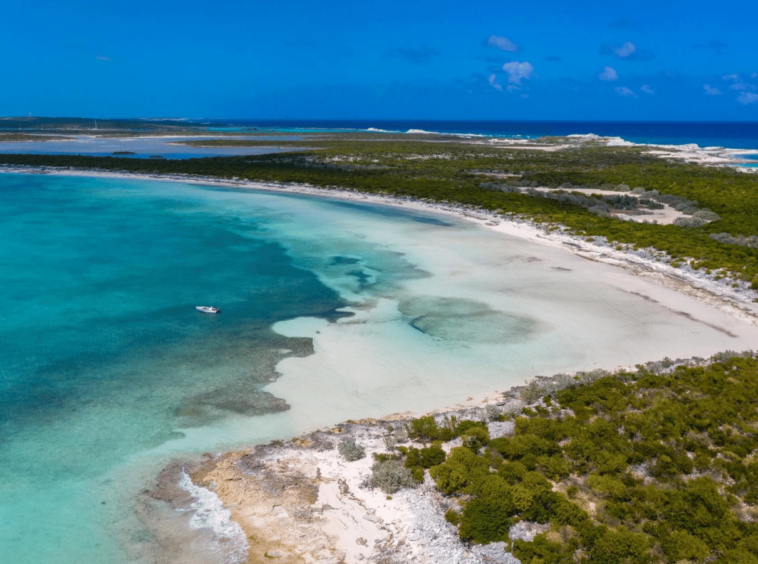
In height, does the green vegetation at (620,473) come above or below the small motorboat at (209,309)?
above

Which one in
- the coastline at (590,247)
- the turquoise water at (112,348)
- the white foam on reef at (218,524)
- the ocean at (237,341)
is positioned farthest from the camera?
the coastline at (590,247)

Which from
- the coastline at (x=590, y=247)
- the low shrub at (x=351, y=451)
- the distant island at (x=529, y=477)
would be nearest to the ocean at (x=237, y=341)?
the distant island at (x=529, y=477)

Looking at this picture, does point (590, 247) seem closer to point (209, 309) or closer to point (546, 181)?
point (209, 309)

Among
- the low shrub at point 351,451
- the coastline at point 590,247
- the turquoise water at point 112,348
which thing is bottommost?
the turquoise water at point 112,348

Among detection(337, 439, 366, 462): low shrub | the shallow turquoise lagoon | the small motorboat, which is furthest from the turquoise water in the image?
detection(337, 439, 366, 462): low shrub

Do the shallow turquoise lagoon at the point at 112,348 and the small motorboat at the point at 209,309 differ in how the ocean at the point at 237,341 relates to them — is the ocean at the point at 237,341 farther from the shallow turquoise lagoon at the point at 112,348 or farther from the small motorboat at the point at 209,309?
the small motorboat at the point at 209,309

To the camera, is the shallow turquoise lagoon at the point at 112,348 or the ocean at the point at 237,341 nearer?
the shallow turquoise lagoon at the point at 112,348

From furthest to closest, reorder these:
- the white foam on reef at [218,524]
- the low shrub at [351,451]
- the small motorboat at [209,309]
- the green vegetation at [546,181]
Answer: the green vegetation at [546,181], the small motorboat at [209,309], the low shrub at [351,451], the white foam on reef at [218,524]
